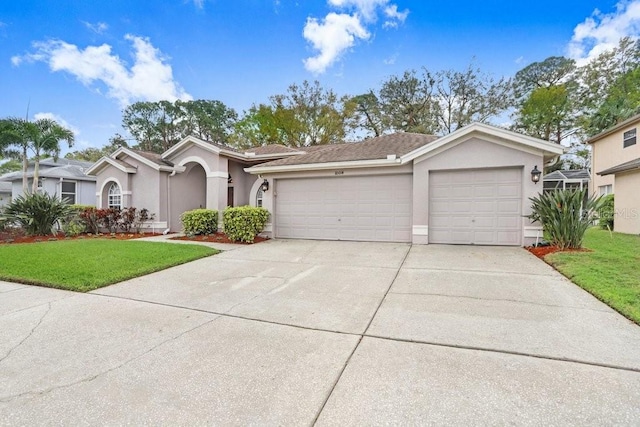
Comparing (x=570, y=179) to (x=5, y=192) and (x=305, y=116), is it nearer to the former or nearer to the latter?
(x=305, y=116)

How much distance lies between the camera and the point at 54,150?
19.2 metres

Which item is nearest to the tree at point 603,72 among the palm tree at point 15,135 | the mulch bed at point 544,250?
the mulch bed at point 544,250

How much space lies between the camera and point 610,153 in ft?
52.9

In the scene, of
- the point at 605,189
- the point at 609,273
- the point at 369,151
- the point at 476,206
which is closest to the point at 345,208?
the point at 369,151

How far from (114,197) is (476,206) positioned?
51.1 feet

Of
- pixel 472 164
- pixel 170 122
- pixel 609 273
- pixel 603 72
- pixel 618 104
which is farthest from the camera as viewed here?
pixel 170 122

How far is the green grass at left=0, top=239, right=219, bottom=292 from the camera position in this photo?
18.1 feet

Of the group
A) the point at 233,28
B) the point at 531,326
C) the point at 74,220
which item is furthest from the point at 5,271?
the point at 233,28

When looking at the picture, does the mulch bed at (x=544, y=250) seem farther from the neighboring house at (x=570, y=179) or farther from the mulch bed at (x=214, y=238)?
the neighboring house at (x=570, y=179)

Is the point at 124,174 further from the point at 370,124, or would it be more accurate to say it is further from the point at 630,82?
the point at 630,82

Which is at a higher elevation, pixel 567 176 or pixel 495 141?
pixel 567 176

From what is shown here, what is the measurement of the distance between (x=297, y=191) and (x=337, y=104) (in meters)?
19.2

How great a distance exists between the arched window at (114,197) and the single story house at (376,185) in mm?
208

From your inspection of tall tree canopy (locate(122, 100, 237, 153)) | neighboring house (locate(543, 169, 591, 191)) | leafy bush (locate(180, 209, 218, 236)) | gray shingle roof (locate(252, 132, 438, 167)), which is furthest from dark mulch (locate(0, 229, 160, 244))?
tall tree canopy (locate(122, 100, 237, 153))
